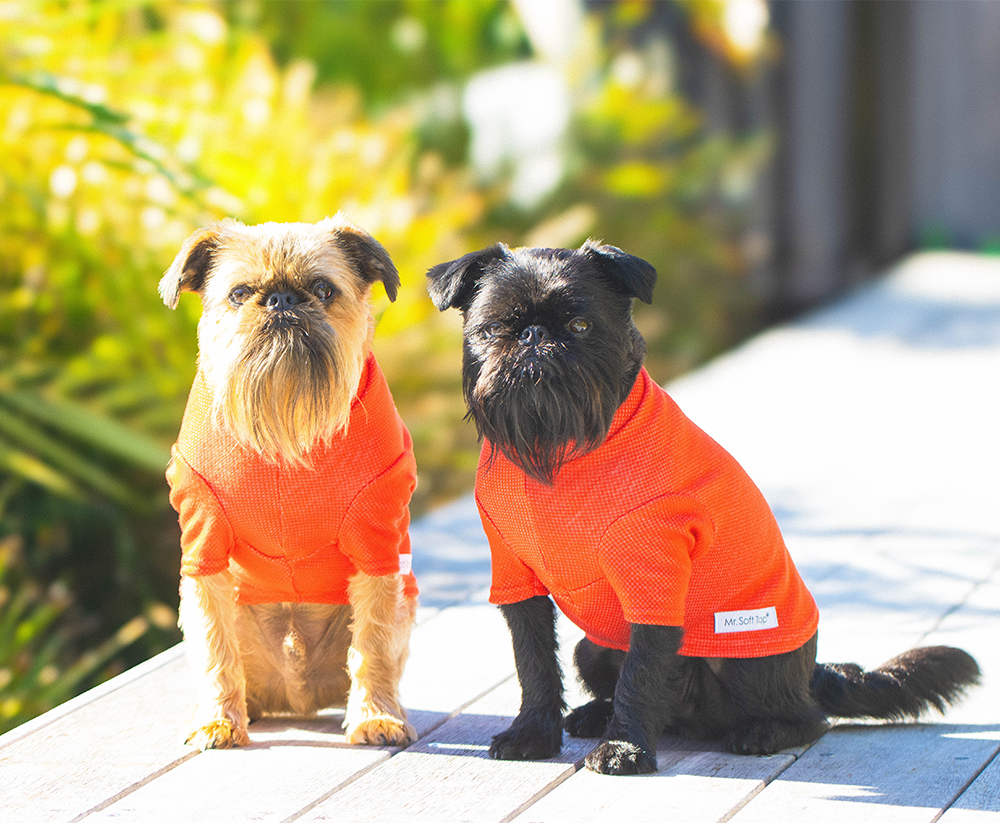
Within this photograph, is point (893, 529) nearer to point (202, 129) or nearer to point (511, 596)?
point (511, 596)

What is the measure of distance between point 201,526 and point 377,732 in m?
0.54

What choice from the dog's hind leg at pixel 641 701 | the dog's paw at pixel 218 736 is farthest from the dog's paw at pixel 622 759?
the dog's paw at pixel 218 736

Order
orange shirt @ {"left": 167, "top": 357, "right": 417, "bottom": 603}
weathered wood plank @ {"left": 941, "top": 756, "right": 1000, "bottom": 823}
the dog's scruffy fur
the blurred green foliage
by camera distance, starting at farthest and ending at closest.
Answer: the blurred green foliage → orange shirt @ {"left": 167, "top": 357, "right": 417, "bottom": 603} → the dog's scruffy fur → weathered wood plank @ {"left": 941, "top": 756, "right": 1000, "bottom": 823}

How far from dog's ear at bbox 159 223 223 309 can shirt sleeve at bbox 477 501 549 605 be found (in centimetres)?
73

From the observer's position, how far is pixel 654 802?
212 centimetres

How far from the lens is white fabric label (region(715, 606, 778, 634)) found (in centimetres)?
227

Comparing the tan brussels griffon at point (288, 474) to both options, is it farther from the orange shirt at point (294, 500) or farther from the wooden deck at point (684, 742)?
the wooden deck at point (684, 742)

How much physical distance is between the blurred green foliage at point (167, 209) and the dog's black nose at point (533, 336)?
1711mm

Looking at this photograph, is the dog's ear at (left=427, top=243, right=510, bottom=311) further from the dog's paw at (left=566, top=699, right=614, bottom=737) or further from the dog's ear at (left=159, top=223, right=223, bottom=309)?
the dog's paw at (left=566, top=699, right=614, bottom=737)

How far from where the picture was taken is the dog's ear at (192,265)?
2.36 metres

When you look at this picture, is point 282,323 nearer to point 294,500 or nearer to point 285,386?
point 285,386

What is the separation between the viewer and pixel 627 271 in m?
2.19

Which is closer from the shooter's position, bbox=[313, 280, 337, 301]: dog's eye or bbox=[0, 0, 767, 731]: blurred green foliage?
bbox=[313, 280, 337, 301]: dog's eye

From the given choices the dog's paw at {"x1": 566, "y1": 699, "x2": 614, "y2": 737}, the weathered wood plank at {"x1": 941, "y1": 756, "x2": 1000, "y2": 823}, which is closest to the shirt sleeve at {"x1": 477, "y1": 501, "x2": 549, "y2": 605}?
the dog's paw at {"x1": 566, "y1": 699, "x2": 614, "y2": 737}
